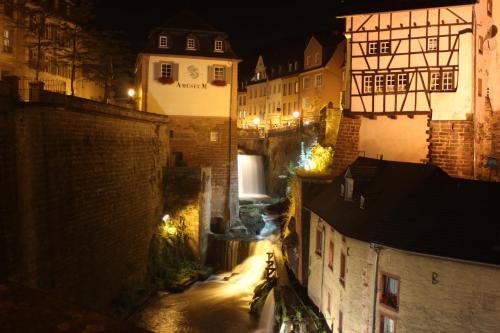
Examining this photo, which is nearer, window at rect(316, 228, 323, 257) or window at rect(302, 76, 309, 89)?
window at rect(316, 228, 323, 257)

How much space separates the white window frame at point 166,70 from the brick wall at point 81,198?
575 cm

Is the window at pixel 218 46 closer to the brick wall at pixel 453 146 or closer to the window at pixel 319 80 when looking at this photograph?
the window at pixel 319 80

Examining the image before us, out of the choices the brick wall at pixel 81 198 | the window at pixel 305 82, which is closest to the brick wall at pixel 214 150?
the brick wall at pixel 81 198

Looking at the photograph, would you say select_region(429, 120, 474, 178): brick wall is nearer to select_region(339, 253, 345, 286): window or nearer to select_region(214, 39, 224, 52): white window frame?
select_region(339, 253, 345, 286): window

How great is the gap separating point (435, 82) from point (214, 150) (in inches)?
597

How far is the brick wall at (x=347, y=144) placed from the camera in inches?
864

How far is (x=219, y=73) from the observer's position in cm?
3117

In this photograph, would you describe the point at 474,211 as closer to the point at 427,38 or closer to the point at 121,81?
the point at 427,38

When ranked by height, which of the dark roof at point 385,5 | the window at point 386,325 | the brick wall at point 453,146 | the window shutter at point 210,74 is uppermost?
the dark roof at point 385,5

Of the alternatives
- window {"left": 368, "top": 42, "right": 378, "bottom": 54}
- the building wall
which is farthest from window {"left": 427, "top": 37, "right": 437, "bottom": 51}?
the building wall

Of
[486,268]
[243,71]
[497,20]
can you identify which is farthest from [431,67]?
[243,71]

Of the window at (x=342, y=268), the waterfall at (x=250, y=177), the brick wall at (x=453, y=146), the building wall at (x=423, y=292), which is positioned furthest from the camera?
the waterfall at (x=250, y=177)

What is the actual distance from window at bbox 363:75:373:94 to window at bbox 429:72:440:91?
8.13 feet

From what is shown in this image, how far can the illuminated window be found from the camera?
65.0 feet
